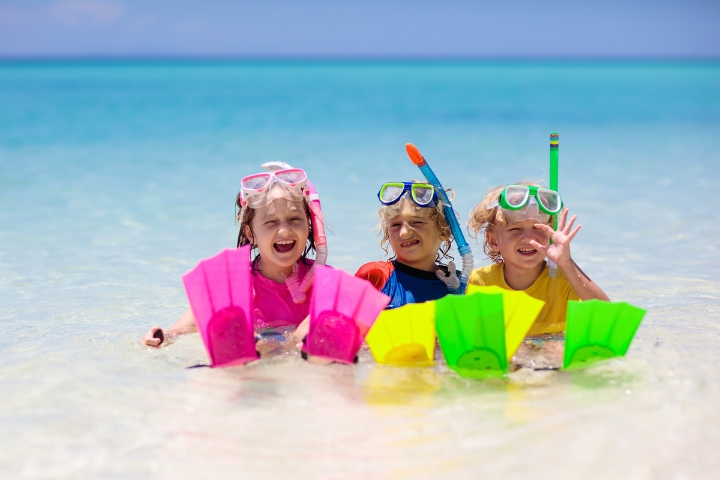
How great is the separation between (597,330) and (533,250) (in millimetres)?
679

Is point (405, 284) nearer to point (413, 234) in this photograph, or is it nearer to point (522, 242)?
point (413, 234)

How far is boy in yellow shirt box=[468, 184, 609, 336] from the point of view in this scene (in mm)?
3170

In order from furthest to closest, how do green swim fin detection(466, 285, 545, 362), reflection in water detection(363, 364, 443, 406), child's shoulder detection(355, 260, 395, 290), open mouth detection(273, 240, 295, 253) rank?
child's shoulder detection(355, 260, 395, 290)
open mouth detection(273, 240, 295, 253)
green swim fin detection(466, 285, 545, 362)
reflection in water detection(363, 364, 443, 406)

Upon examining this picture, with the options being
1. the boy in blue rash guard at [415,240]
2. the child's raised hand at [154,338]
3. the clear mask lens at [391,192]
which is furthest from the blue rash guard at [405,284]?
the child's raised hand at [154,338]

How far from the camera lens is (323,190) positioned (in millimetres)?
7703

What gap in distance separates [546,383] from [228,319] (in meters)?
1.20

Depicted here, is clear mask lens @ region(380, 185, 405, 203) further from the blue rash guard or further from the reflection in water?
the reflection in water

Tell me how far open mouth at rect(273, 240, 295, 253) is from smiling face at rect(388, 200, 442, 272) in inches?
18.9

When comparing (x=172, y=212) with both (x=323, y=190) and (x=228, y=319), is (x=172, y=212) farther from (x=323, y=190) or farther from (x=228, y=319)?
(x=228, y=319)

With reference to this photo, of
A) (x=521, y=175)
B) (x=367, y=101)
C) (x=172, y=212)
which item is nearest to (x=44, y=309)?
(x=172, y=212)

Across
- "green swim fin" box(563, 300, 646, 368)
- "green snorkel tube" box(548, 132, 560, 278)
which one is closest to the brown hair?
"green snorkel tube" box(548, 132, 560, 278)

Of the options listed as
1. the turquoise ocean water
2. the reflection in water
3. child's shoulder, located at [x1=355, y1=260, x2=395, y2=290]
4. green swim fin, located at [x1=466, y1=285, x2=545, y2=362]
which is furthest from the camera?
child's shoulder, located at [x1=355, y1=260, x2=395, y2=290]

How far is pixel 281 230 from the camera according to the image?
10.6ft

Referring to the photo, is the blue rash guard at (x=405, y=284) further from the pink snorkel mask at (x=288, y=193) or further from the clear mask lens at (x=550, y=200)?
the clear mask lens at (x=550, y=200)
